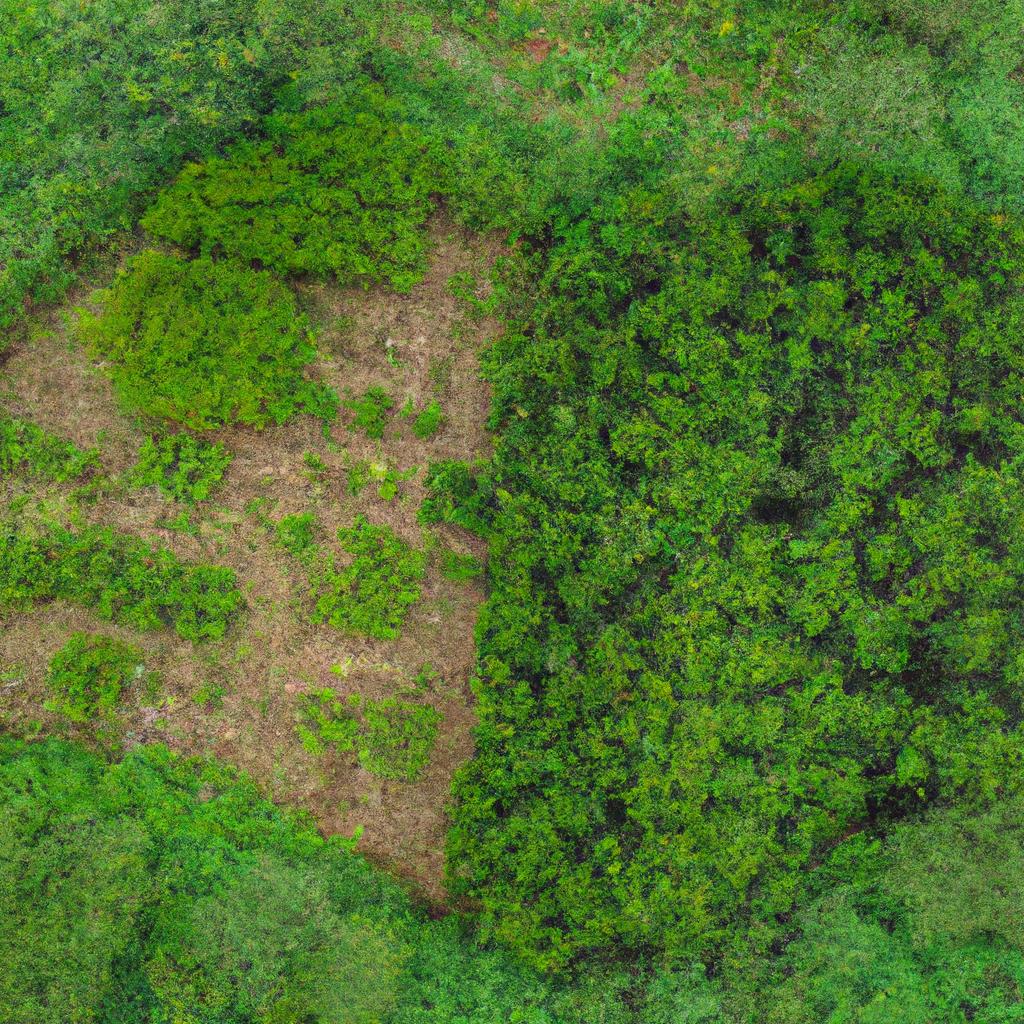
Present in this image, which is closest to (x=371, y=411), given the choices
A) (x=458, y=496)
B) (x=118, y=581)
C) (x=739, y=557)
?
(x=458, y=496)

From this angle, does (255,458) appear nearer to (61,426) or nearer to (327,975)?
(61,426)

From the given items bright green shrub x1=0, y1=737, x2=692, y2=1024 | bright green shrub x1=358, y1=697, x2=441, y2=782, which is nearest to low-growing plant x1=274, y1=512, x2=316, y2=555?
bright green shrub x1=358, y1=697, x2=441, y2=782

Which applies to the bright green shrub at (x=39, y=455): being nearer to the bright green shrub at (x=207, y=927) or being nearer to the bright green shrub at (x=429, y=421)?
the bright green shrub at (x=207, y=927)

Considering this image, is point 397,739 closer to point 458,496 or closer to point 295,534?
point 295,534

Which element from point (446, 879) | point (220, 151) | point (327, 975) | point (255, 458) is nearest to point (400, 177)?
point (220, 151)

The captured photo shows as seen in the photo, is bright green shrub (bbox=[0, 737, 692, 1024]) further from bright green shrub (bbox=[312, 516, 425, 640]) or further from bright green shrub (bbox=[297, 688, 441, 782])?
bright green shrub (bbox=[312, 516, 425, 640])

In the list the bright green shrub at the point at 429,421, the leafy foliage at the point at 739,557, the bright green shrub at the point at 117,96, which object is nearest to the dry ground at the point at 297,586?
the bright green shrub at the point at 429,421
